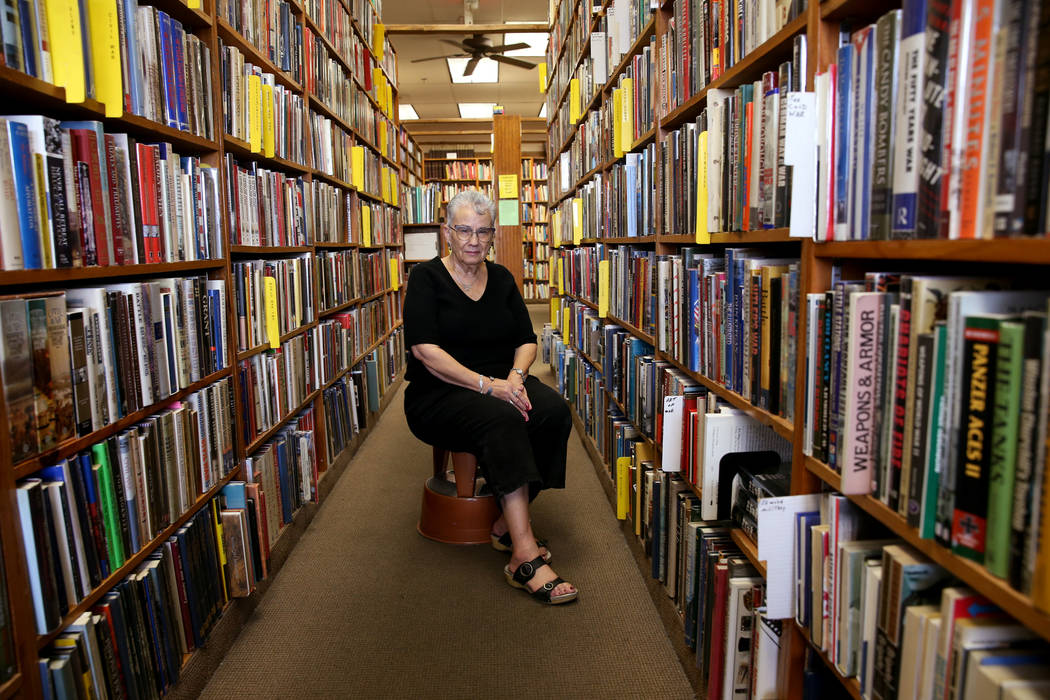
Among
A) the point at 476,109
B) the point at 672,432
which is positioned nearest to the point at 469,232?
the point at 672,432

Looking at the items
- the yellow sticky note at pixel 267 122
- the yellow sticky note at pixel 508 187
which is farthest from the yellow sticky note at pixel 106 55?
the yellow sticky note at pixel 508 187

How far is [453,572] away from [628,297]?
1086mm

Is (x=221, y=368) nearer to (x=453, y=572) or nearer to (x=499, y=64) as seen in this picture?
(x=453, y=572)

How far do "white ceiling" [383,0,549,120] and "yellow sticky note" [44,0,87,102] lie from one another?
18.5 ft

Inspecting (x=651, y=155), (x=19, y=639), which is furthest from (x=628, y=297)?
(x=19, y=639)

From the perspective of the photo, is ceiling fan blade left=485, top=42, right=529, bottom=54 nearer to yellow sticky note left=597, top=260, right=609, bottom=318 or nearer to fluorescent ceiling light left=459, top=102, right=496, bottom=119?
fluorescent ceiling light left=459, top=102, right=496, bottom=119

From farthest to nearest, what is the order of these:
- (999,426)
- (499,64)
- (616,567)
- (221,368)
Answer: (499,64) → (616,567) → (221,368) → (999,426)

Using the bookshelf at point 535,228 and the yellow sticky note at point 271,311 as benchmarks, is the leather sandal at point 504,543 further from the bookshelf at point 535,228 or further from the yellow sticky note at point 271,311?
the bookshelf at point 535,228

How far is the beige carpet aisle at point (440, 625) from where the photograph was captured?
5.24 ft

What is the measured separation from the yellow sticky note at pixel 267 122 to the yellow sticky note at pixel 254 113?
0.24ft

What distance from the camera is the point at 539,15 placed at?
6.63 m

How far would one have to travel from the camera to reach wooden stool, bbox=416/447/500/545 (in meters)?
2.31

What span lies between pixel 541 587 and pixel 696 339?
0.87 m

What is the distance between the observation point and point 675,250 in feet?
6.49
